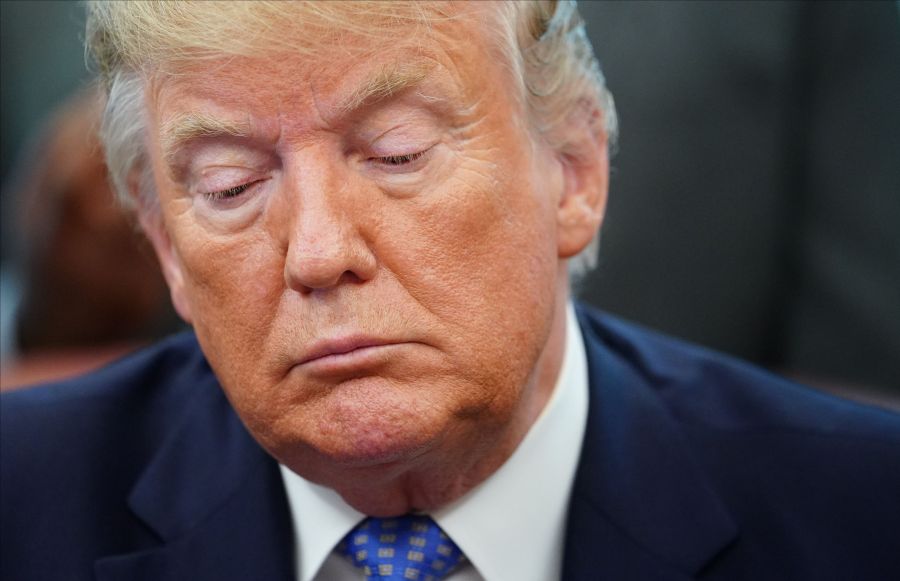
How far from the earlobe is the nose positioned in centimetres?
42

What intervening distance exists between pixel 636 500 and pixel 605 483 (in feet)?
0.21

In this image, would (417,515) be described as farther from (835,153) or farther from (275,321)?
(835,153)

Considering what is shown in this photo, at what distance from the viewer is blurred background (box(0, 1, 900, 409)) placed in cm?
304

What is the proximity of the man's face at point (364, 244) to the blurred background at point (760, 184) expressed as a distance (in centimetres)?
144

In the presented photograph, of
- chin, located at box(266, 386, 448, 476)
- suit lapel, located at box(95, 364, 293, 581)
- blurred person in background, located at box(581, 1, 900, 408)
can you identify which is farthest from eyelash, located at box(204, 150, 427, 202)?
blurred person in background, located at box(581, 1, 900, 408)

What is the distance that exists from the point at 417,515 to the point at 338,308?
476mm

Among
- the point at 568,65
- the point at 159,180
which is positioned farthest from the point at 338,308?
the point at 568,65

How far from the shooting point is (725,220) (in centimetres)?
324

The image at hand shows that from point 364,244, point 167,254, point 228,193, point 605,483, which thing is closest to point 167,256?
point 167,254

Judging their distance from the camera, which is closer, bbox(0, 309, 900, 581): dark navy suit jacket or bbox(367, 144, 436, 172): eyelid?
bbox(367, 144, 436, 172): eyelid

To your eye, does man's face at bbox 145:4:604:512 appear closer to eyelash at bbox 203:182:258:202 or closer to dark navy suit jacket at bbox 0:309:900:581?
eyelash at bbox 203:182:258:202

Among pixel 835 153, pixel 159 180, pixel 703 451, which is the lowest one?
pixel 703 451

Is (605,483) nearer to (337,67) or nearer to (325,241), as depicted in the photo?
(325,241)

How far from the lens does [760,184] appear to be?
3.21 m
